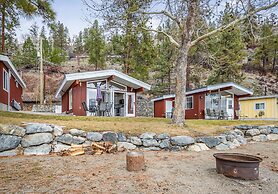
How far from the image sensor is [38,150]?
5738mm

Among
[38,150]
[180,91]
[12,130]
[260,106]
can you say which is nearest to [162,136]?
[180,91]

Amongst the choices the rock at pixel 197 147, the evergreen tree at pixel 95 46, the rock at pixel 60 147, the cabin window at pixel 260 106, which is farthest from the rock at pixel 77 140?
the evergreen tree at pixel 95 46

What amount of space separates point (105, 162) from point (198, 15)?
7.13 metres

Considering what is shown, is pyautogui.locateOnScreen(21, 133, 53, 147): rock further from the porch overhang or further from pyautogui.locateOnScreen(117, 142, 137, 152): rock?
the porch overhang

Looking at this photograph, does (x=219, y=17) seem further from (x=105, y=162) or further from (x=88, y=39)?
(x=88, y=39)

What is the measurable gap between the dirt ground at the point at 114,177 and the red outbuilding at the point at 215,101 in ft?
38.8

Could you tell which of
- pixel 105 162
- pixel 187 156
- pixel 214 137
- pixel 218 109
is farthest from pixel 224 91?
pixel 105 162

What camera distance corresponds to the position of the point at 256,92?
94.1 feet

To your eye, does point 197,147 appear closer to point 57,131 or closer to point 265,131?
point 57,131

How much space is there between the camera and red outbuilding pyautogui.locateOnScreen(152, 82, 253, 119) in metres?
17.1

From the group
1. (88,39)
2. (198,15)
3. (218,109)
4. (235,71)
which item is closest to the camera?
(198,15)

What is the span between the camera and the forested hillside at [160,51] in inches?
381

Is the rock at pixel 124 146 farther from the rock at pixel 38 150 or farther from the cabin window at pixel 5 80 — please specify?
the cabin window at pixel 5 80

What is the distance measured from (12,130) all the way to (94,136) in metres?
2.04
